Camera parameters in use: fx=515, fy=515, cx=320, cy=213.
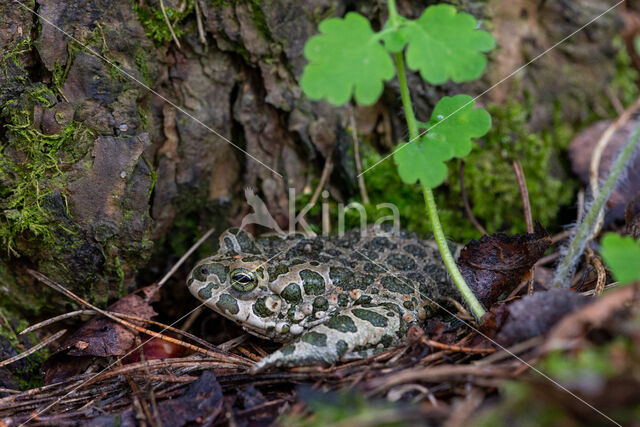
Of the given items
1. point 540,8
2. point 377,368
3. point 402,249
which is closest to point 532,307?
point 377,368

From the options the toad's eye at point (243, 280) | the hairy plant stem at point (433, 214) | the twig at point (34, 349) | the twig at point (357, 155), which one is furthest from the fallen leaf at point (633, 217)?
the twig at point (34, 349)

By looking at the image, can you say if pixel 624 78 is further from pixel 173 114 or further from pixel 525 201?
pixel 173 114

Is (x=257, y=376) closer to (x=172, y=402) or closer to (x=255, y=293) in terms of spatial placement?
(x=172, y=402)

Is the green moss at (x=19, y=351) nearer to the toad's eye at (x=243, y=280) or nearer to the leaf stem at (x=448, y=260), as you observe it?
the toad's eye at (x=243, y=280)

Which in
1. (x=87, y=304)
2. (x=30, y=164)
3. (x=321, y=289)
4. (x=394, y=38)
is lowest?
(x=321, y=289)

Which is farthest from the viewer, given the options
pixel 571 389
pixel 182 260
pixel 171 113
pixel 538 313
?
pixel 182 260

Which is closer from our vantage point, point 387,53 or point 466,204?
point 387,53

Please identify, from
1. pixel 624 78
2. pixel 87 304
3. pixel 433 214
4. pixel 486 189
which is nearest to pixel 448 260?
pixel 433 214
